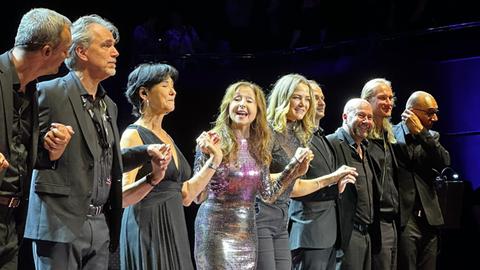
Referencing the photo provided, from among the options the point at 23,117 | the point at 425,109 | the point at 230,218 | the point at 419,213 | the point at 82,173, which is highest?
the point at 23,117

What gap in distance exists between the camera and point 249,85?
13.5 feet

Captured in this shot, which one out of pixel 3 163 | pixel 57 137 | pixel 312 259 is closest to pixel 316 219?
pixel 312 259

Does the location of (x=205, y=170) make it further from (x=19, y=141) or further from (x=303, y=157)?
(x=19, y=141)

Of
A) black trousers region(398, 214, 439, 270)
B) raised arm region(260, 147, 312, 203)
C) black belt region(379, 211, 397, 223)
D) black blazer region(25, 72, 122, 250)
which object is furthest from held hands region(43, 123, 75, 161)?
black trousers region(398, 214, 439, 270)

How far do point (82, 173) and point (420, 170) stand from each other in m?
3.02

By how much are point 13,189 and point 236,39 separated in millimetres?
5281

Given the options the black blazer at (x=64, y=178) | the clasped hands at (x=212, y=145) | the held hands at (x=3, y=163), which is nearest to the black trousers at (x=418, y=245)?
the clasped hands at (x=212, y=145)

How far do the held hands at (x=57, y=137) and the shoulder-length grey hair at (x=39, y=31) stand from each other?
0.95 feet

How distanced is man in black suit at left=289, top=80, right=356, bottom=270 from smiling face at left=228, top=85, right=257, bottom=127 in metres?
0.50

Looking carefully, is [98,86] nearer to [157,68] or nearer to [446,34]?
[157,68]

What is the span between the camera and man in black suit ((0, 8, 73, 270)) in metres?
2.56

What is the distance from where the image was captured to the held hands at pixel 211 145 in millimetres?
3699

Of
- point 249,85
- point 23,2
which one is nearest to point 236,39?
point 23,2

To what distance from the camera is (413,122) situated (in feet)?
17.2
